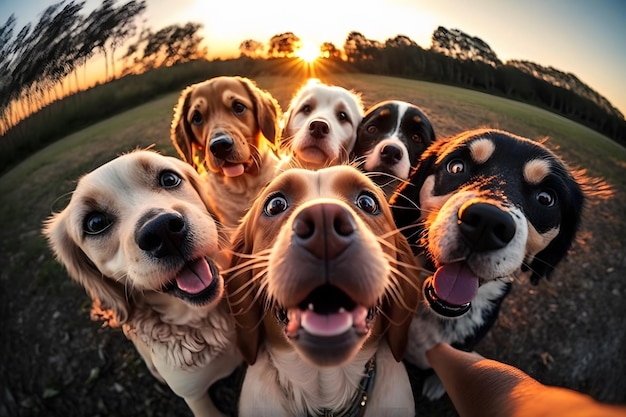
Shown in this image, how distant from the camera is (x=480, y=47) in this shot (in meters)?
2.38

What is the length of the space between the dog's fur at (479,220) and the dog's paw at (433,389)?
34 centimetres

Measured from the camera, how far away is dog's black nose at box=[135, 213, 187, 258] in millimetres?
1871

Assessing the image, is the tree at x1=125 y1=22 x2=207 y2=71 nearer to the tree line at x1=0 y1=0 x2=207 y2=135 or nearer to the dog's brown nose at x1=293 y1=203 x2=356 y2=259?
the tree line at x1=0 y1=0 x2=207 y2=135

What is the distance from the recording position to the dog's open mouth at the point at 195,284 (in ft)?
6.63

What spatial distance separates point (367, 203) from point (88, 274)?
1.67 meters

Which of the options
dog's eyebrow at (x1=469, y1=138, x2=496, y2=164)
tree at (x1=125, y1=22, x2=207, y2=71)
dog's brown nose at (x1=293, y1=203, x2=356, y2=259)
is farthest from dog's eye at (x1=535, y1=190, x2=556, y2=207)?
tree at (x1=125, y1=22, x2=207, y2=71)

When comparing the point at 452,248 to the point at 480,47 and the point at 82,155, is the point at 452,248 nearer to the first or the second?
the point at 480,47

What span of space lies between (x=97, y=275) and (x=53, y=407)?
1.26m

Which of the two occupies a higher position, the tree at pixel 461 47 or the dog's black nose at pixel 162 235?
the tree at pixel 461 47

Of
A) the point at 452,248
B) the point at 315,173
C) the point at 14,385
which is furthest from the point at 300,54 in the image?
the point at 14,385

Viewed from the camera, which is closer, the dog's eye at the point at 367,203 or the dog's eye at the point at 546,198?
the dog's eye at the point at 367,203

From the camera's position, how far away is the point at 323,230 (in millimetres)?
1321

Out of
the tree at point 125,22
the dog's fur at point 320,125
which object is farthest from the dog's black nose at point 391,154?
the tree at point 125,22

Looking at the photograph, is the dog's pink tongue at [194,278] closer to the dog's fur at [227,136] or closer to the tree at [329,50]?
the dog's fur at [227,136]
